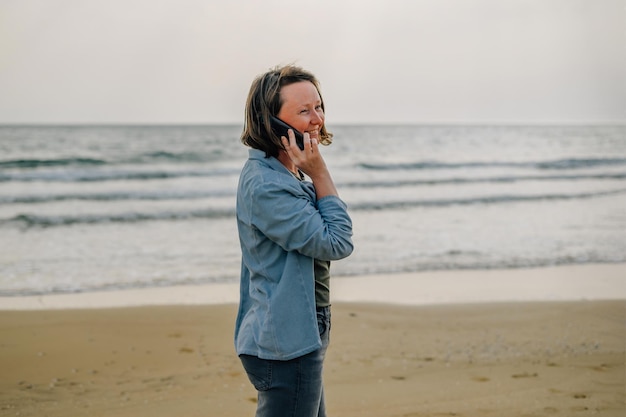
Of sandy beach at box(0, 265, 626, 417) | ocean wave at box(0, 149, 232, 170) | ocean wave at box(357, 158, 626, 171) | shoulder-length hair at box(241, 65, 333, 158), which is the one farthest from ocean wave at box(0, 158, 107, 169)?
shoulder-length hair at box(241, 65, 333, 158)

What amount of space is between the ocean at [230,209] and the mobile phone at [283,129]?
650 centimetres

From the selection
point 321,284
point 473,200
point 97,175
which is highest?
point 321,284

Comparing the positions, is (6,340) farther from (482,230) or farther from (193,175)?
(193,175)

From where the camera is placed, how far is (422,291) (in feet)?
27.0

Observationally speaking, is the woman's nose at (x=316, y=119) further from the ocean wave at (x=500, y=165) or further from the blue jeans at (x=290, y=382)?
the ocean wave at (x=500, y=165)

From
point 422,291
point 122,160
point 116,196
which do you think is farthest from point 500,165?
point 422,291

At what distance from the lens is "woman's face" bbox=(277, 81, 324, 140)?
229cm

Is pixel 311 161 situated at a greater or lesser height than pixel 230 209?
greater

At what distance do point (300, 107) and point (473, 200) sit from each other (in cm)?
1613

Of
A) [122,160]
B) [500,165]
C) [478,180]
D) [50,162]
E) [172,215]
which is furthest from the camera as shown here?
[500,165]

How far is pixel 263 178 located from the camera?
222cm

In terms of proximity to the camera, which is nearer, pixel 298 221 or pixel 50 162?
pixel 298 221

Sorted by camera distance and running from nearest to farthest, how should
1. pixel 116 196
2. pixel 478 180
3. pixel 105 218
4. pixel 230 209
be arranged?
pixel 105 218
pixel 230 209
pixel 116 196
pixel 478 180

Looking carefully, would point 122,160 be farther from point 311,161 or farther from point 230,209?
point 311,161
